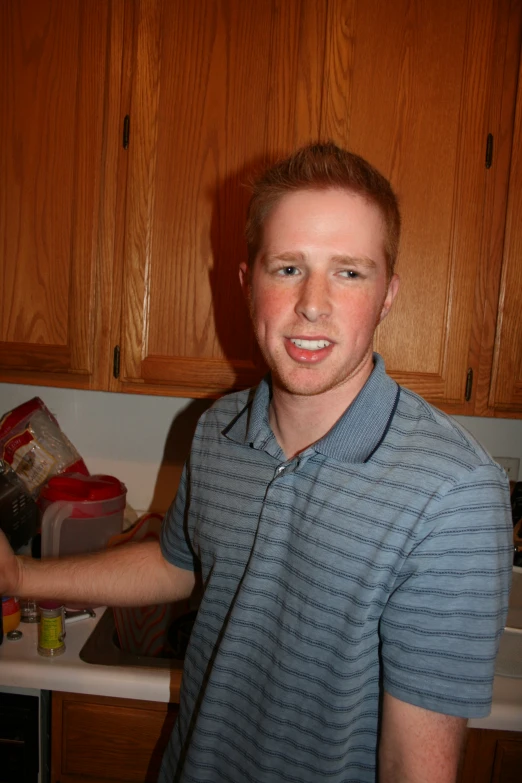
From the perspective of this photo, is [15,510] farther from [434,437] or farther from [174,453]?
[434,437]

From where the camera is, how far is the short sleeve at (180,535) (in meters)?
1.03

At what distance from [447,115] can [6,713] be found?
1568mm

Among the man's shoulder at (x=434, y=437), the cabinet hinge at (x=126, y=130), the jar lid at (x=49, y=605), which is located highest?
the cabinet hinge at (x=126, y=130)

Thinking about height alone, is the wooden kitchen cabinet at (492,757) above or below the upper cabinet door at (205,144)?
below

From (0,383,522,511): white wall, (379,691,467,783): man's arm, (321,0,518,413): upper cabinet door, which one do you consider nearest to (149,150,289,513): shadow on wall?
(321,0,518,413): upper cabinet door

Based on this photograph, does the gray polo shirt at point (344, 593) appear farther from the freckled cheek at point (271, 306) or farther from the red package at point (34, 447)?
the red package at point (34, 447)

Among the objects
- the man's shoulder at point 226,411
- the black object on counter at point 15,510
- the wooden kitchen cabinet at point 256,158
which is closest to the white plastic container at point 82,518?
the black object on counter at point 15,510

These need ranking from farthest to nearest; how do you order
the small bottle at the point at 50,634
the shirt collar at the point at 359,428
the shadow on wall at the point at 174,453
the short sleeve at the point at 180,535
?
the shadow on wall at the point at 174,453
the small bottle at the point at 50,634
the short sleeve at the point at 180,535
the shirt collar at the point at 359,428

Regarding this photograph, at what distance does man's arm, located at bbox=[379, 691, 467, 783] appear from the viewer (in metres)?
0.66

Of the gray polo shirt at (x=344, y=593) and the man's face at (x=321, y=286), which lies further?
the man's face at (x=321, y=286)

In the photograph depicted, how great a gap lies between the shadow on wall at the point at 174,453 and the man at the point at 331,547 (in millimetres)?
766

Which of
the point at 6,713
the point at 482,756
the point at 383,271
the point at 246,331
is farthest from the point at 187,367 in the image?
the point at 482,756

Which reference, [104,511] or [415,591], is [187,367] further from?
[415,591]

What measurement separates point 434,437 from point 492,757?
0.75m
